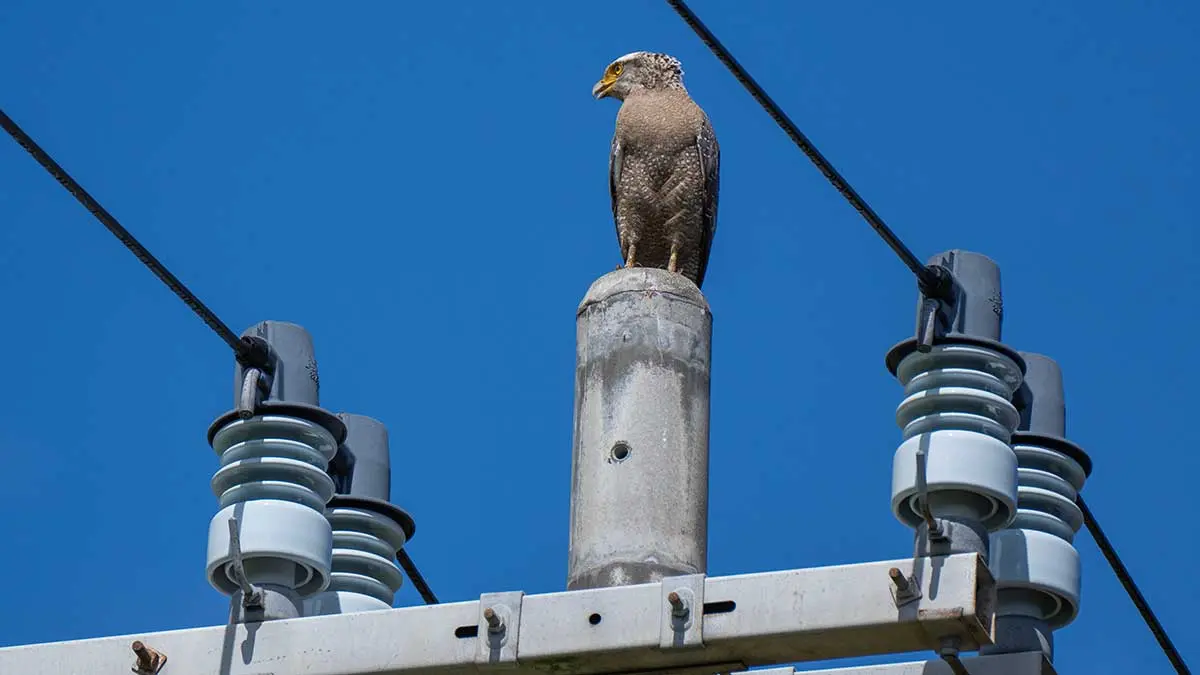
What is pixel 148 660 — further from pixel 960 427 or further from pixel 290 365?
pixel 960 427

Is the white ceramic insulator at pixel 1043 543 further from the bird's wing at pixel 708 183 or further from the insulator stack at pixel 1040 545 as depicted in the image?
the bird's wing at pixel 708 183

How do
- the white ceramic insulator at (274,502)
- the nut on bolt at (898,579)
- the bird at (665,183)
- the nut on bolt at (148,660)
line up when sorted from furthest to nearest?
1. the bird at (665,183)
2. the white ceramic insulator at (274,502)
3. the nut on bolt at (148,660)
4. the nut on bolt at (898,579)

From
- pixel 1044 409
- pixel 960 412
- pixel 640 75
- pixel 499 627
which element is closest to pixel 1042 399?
pixel 1044 409

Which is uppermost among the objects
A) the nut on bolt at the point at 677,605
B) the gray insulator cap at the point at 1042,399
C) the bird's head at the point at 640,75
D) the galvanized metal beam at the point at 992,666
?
the bird's head at the point at 640,75

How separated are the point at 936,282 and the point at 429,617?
223 centimetres

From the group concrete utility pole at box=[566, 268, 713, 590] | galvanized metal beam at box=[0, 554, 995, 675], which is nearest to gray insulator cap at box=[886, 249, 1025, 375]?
concrete utility pole at box=[566, 268, 713, 590]

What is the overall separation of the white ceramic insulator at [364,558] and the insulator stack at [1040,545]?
7.91ft

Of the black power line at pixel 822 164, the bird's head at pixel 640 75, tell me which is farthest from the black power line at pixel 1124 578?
the bird's head at pixel 640 75

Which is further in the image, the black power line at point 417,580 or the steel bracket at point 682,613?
the black power line at point 417,580

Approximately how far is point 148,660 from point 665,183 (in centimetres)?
469

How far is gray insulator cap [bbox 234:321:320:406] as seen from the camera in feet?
33.4

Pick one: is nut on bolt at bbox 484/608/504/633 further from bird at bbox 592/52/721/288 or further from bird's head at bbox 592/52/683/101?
bird's head at bbox 592/52/683/101

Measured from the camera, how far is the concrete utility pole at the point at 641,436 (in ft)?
30.6

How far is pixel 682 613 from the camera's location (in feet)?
28.3
